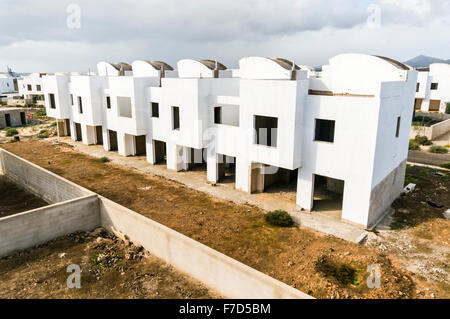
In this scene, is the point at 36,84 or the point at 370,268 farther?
the point at 36,84

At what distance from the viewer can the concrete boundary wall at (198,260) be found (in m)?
9.59

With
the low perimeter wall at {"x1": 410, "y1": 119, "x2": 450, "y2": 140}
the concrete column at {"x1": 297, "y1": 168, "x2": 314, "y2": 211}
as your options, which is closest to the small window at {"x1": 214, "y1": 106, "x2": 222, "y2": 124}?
the concrete column at {"x1": 297, "y1": 168, "x2": 314, "y2": 211}

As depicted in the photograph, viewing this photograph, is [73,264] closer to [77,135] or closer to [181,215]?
[181,215]

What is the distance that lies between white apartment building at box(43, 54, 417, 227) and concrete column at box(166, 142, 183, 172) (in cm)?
7

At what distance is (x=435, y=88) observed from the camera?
4559cm

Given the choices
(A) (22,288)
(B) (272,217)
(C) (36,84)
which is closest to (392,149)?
(B) (272,217)

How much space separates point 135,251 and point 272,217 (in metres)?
6.63

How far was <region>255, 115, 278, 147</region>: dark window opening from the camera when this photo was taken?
1867 centimetres

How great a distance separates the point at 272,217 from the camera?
15898mm

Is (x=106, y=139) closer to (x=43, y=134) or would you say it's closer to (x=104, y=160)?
(x=104, y=160)

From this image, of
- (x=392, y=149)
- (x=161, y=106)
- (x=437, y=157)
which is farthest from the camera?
(x=437, y=157)

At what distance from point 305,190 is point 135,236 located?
349 inches

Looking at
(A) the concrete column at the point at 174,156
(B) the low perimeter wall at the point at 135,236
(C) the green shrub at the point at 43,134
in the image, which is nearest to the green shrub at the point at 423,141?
(A) the concrete column at the point at 174,156

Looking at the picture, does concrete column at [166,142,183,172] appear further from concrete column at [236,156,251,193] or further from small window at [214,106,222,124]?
concrete column at [236,156,251,193]
